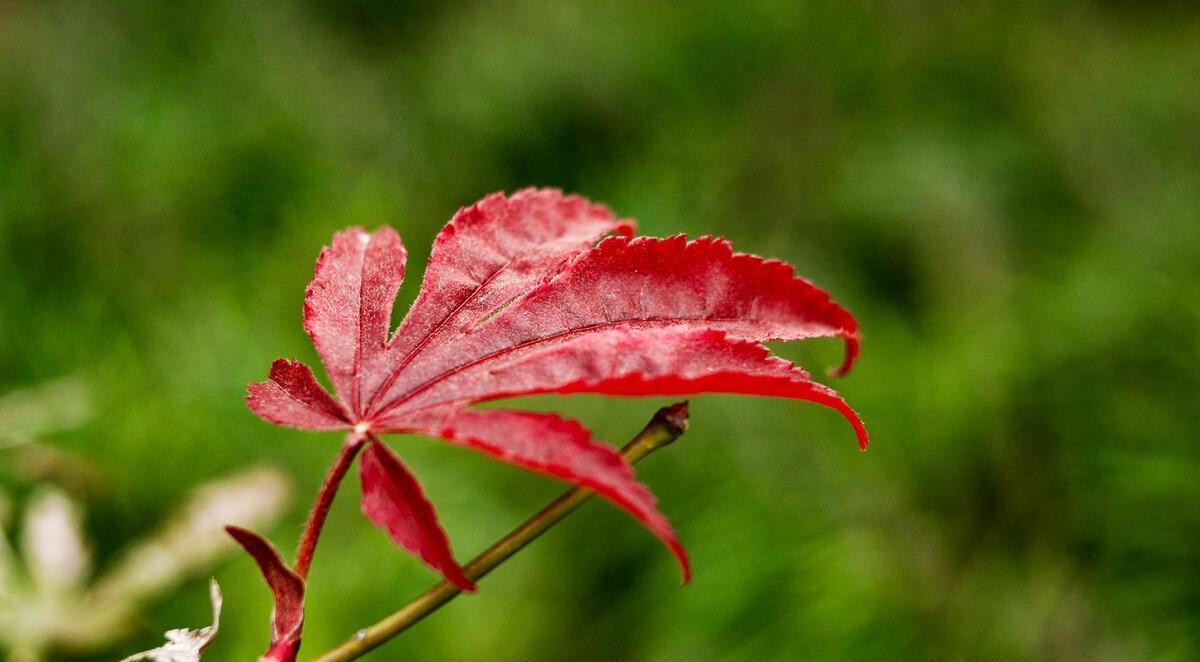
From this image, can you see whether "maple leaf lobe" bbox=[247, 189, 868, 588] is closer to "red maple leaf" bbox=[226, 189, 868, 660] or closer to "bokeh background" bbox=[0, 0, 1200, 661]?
"red maple leaf" bbox=[226, 189, 868, 660]

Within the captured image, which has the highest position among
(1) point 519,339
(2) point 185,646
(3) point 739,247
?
(3) point 739,247

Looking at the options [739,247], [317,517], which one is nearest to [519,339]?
[317,517]

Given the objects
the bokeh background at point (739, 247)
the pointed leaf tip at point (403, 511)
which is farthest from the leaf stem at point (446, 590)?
the bokeh background at point (739, 247)

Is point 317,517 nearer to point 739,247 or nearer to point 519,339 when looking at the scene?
point 519,339

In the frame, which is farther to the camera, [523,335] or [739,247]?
[739,247]

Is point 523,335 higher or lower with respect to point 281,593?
higher

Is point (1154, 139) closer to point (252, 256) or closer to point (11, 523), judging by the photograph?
point (252, 256)

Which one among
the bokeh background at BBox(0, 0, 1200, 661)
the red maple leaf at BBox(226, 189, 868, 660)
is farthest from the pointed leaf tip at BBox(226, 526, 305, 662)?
the bokeh background at BBox(0, 0, 1200, 661)
